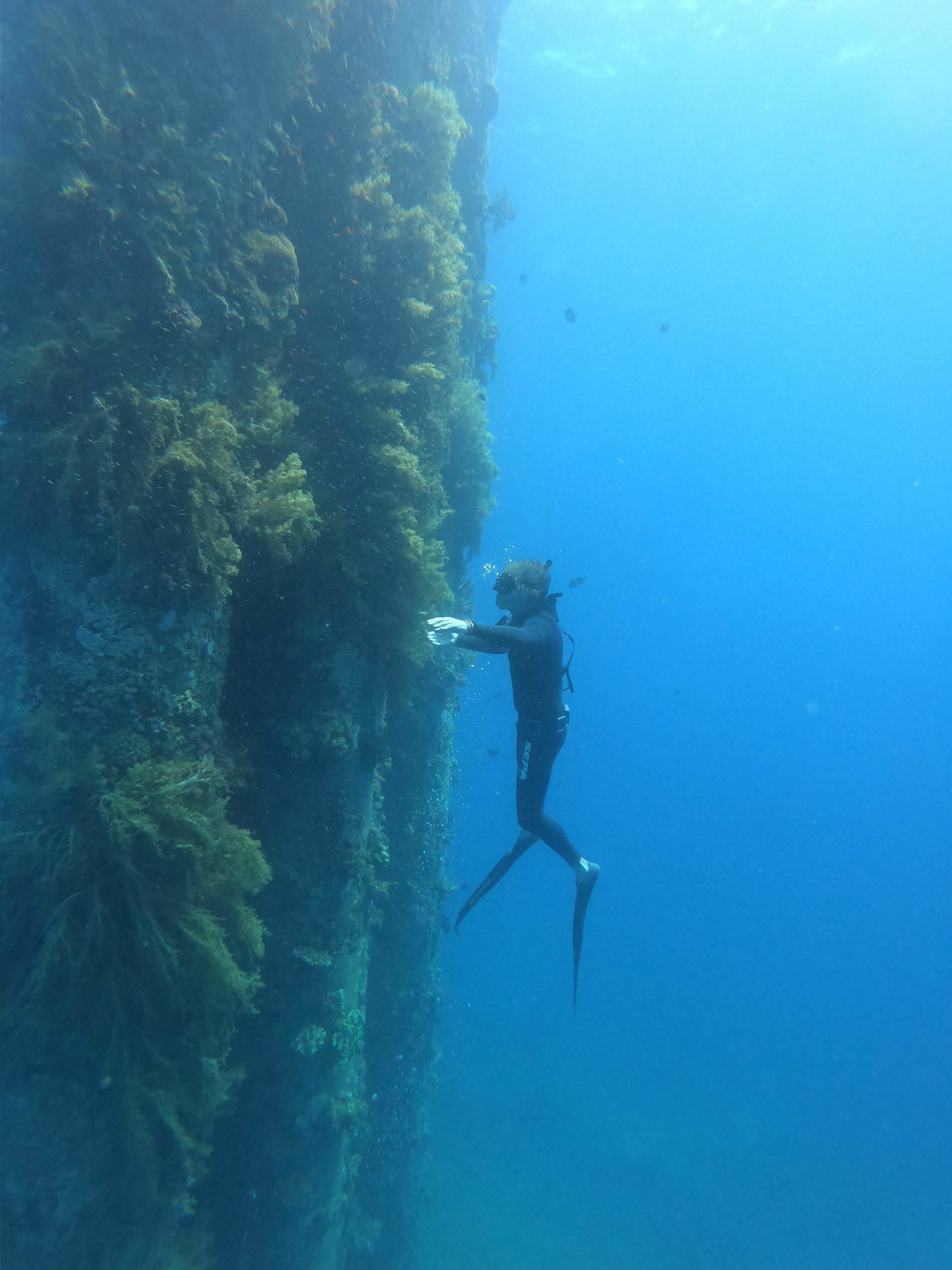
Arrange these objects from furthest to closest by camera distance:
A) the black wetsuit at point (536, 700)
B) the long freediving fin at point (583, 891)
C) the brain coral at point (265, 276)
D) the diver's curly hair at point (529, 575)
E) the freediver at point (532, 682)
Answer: the long freediving fin at point (583, 891)
the diver's curly hair at point (529, 575)
the black wetsuit at point (536, 700)
the freediver at point (532, 682)
the brain coral at point (265, 276)

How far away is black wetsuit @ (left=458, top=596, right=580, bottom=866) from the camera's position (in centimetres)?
516

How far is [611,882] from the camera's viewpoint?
3442 inches

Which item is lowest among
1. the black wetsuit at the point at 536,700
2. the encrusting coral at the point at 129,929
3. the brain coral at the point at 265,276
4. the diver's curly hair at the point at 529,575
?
the encrusting coral at the point at 129,929

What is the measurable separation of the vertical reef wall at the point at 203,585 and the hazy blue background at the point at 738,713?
1839cm

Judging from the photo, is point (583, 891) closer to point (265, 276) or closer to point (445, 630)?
point (445, 630)

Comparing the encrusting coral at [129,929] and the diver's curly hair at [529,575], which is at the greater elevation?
the diver's curly hair at [529,575]

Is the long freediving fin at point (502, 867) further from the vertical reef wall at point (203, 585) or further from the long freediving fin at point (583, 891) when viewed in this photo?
the vertical reef wall at point (203, 585)

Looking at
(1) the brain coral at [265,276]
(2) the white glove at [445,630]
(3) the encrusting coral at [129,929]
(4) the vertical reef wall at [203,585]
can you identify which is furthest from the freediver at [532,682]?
(1) the brain coral at [265,276]

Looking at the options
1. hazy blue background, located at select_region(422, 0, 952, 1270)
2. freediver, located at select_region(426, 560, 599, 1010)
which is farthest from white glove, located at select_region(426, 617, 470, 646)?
hazy blue background, located at select_region(422, 0, 952, 1270)

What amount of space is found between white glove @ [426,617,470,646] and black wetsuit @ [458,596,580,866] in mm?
86

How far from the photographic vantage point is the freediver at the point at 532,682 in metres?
5.02

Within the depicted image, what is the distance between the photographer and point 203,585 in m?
3.38

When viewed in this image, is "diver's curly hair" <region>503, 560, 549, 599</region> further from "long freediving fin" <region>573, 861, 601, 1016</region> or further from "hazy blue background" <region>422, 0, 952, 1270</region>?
"hazy blue background" <region>422, 0, 952, 1270</region>

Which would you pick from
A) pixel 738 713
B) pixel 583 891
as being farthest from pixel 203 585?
pixel 738 713
